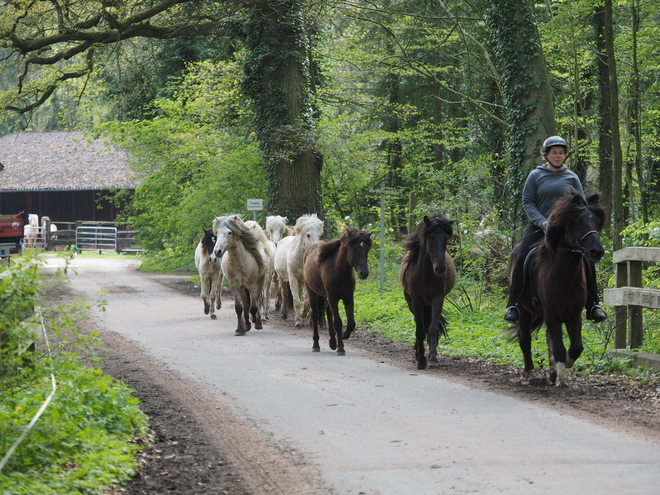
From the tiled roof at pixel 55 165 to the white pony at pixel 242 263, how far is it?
38076mm

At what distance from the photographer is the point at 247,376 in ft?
34.9

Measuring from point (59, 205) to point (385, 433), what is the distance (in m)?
55.5

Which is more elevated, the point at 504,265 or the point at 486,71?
the point at 486,71

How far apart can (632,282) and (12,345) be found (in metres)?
7.63

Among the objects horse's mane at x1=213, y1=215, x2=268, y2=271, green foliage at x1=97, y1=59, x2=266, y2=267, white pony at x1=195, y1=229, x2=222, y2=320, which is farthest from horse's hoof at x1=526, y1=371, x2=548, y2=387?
green foliage at x1=97, y1=59, x2=266, y2=267

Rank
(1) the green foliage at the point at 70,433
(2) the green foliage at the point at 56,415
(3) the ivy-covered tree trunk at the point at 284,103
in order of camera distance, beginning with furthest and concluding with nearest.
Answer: (3) the ivy-covered tree trunk at the point at 284,103
(2) the green foliage at the point at 56,415
(1) the green foliage at the point at 70,433

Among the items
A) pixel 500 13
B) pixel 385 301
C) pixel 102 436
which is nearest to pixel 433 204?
pixel 385 301

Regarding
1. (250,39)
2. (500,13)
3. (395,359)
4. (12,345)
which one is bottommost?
(395,359)

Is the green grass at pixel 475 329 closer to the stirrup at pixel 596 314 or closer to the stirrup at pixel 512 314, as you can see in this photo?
the stirrup at pixel 512 314

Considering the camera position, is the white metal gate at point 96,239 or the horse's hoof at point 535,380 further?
the white metal gate at point 96,239

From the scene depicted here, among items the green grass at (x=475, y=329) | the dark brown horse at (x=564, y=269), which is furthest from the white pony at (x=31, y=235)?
the dark brown horse at (x=564, y=269)

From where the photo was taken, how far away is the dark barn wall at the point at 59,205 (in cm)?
5819

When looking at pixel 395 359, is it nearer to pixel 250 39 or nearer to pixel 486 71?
pixel 486 71

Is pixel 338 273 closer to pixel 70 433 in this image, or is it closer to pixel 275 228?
pixel 70 433
